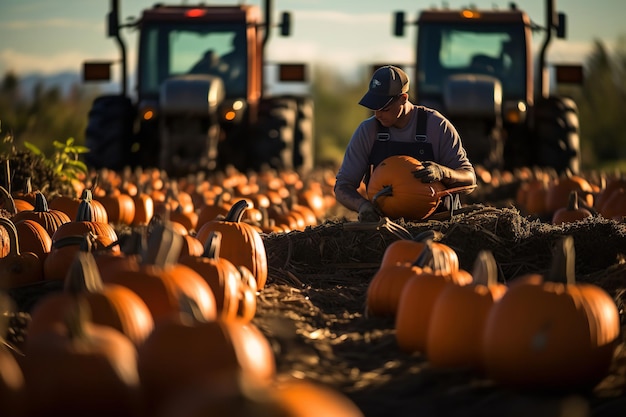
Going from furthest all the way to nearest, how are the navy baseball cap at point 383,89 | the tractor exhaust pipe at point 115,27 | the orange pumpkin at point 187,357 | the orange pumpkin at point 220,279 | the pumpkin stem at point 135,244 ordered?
the tractor exhaust pipe at point 115,27 < the navy baseball cap at point 383,89 < the pumpkin stem at point 135,244 < the orange pumpkin at point 220,279 < the orange pumpkin at point 187,357

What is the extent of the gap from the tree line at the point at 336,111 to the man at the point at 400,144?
19.3m

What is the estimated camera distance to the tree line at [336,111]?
29938 millimetres

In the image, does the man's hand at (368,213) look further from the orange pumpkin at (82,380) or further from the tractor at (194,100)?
the tractor at (194,100)

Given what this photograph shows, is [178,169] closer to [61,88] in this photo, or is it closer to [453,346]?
[453,346]

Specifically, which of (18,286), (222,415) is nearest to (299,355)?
(222,415)

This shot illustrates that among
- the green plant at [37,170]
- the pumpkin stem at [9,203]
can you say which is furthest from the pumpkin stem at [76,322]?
the green plant at [37,170]

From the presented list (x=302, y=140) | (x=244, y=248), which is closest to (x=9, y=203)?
(x=244, y=248)

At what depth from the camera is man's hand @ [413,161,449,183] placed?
7.85 metres

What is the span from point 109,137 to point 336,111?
30747 mm

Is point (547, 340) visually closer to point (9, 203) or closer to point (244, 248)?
point (244, 248)

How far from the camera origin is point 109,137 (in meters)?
17.1

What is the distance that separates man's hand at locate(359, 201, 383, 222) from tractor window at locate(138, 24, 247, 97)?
9689 mm

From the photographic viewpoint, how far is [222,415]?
2.88 metres

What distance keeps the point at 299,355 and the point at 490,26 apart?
13906 millimetres
